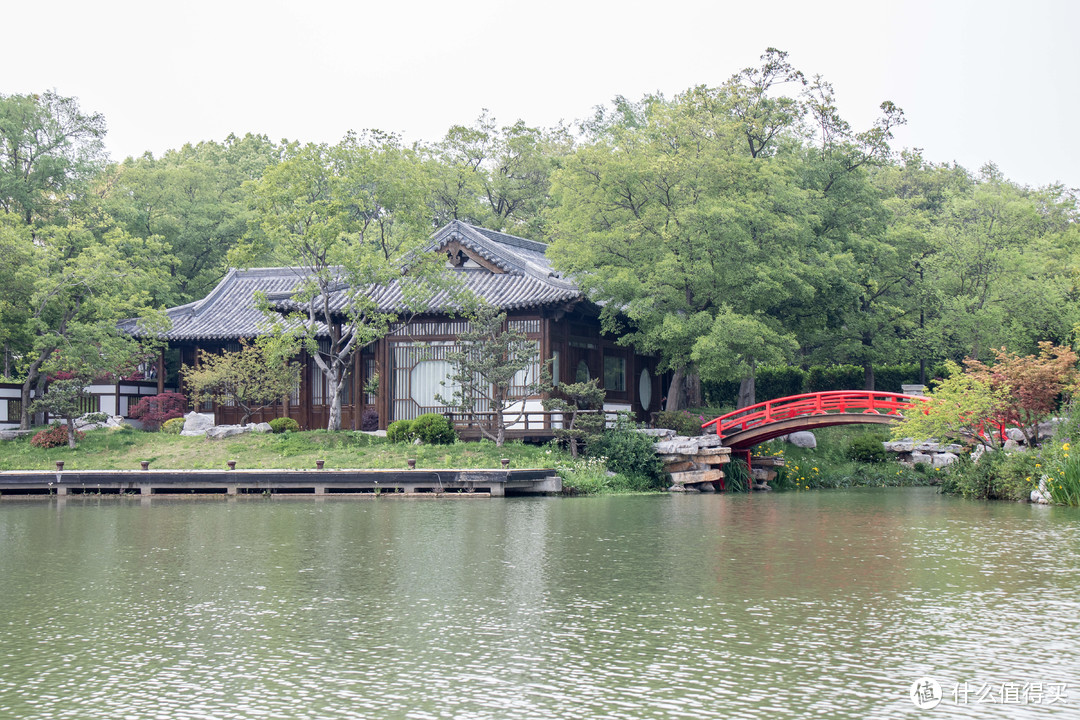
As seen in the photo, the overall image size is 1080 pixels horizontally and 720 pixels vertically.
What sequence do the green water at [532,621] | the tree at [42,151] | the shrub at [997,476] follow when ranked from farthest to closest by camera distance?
1. the tree at [42,151]
2. the shrub at [997,476]
3. the green water at [532,621]

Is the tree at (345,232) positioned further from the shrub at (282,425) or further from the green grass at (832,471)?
the green grass at (832,471)

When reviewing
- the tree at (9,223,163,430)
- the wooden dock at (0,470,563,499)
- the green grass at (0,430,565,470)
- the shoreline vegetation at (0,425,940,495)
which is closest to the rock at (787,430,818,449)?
the shoreline vegetation at (0,425,940,495)

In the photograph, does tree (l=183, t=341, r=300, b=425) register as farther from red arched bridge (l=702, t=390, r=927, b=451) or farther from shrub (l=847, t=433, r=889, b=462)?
shrub (l=847, t=433, r=889, b=462)

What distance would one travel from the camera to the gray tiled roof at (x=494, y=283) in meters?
31.6

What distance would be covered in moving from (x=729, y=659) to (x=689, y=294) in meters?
25.8

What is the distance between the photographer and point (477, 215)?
49594 mm

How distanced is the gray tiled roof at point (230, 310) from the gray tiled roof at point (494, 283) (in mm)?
2749

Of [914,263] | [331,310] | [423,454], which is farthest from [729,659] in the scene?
[914,263]

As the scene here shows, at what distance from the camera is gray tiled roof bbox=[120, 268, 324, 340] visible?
36.7 m

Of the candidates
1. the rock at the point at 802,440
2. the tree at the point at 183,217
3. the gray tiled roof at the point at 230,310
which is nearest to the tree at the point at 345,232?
the gray tiled roof at the point at 230,310

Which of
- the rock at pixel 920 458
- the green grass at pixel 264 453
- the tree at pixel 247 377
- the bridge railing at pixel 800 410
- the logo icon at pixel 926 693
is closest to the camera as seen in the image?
the logo icon at pixel 926 693

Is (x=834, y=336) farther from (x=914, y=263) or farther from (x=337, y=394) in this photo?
(x=337, y=394)

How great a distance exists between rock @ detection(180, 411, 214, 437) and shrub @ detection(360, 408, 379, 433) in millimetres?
4634

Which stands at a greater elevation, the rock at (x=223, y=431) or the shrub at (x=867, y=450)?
the rock at (x=223, y=431)
